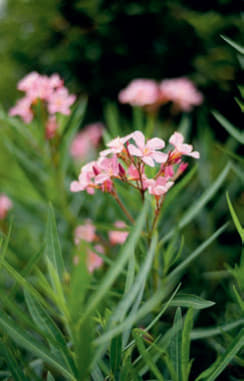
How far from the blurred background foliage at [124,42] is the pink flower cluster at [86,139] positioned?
10cm

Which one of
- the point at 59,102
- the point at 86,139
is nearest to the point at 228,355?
the point at 59,102

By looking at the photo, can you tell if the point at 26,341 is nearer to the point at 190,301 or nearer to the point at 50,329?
the point at 50,329

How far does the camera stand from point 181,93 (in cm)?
127

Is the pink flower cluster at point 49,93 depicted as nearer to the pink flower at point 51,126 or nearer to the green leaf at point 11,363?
the pink flower at point 51,126

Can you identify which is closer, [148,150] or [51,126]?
[148,150]

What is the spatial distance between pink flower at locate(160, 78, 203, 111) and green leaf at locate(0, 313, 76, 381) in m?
0.98

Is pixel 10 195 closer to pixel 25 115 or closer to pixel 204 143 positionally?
pixel 25 115

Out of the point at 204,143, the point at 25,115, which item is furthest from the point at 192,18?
the point at 25,115

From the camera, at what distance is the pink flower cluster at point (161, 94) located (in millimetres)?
1240

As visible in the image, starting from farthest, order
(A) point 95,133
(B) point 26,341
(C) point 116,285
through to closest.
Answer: (A) point 95,133 → (C) point 116,285 → (B) point 26,341

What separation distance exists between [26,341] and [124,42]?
123cm

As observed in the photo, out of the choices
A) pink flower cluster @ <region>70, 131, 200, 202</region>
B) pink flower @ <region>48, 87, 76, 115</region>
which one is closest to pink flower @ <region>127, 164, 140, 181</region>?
pink flower cluster @ <region>70, 131, 200, 202</region>

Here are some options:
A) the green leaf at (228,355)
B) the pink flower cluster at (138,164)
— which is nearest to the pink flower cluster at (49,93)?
the pink flower cluster at (138,164)

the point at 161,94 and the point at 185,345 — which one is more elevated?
the point at 161,94
